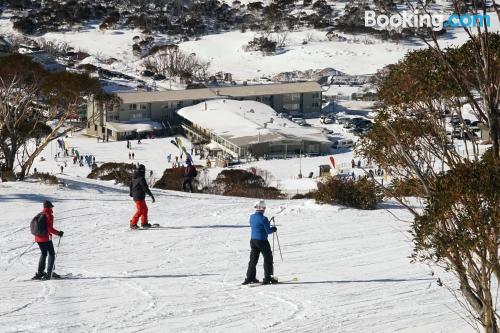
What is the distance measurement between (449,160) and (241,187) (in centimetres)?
2042

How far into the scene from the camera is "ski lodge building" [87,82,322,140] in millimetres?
57594

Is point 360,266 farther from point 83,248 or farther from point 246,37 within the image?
point 246,37

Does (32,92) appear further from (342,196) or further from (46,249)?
(46,249)

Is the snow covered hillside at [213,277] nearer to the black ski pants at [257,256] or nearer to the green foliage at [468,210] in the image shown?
the black ski pants at [257,256]

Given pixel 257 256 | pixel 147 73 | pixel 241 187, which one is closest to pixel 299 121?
pixel 147 73

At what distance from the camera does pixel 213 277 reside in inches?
416

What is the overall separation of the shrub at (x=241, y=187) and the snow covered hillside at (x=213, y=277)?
8609 millimetres

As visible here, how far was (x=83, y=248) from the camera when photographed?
42.0 feet

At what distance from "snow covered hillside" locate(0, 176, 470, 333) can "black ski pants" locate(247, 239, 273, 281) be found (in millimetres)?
216

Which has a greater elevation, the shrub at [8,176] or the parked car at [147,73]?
the parked car at [147,73]

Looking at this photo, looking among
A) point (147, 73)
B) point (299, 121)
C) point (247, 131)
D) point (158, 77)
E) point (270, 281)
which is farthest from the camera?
point (147, 73)

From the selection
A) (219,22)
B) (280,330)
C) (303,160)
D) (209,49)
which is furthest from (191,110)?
(280,330)

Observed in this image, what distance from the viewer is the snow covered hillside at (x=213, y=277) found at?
8406mm

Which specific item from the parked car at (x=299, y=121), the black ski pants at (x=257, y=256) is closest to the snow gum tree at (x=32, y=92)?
the black ski pants at (x=257, y=256)
